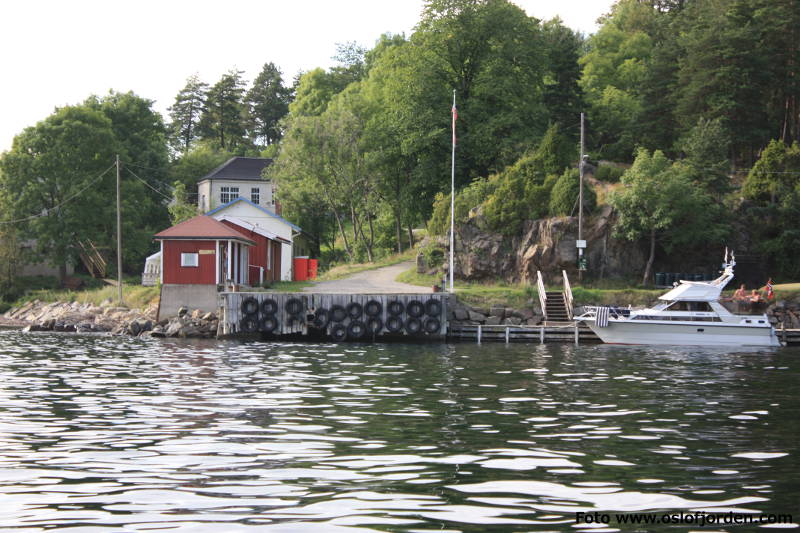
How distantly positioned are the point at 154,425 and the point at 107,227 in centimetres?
5946

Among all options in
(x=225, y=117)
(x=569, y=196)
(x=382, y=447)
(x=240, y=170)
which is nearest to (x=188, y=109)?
(x=225, y=117)

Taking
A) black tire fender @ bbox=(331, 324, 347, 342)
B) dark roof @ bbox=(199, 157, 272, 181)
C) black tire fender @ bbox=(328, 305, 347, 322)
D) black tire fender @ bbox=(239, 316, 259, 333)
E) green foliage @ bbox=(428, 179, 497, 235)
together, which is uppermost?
dark roof @ bbox=(199, 157, 272, 181)

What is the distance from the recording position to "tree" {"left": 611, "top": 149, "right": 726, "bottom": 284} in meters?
46.0

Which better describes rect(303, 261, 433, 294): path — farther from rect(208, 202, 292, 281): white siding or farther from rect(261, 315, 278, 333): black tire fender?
rect(208, 202, 292, 281): white siding

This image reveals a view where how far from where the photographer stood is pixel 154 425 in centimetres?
1413

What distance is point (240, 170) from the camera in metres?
81.0

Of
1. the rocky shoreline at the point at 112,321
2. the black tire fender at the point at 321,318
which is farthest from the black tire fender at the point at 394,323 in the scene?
the rocky shoreline at the point at 112,321

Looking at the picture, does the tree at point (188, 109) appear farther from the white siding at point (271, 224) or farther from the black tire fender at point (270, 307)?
the black tire fender at point (270, 307)

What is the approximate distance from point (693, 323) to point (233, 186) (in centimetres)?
5264

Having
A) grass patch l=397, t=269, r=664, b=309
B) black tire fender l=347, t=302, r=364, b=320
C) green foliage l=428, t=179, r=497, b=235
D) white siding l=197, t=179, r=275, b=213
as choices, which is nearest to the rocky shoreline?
black tire fender l=347, t=302, r=364, b=320

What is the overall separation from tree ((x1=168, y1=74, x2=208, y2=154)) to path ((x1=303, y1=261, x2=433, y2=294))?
59280 millimetres

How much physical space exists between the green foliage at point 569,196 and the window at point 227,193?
3952 cm

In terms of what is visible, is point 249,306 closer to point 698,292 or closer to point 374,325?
point 374,325

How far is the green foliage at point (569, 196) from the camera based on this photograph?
4800 cm
